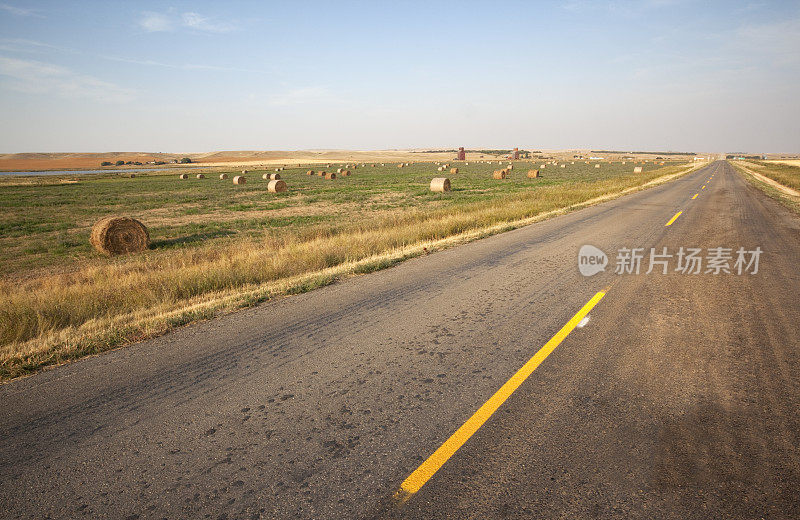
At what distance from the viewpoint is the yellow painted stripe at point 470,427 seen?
2684 mm

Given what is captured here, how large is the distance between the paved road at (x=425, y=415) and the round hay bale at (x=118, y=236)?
9667mm

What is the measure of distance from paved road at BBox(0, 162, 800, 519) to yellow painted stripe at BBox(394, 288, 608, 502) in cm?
6

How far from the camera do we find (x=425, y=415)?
344 cm

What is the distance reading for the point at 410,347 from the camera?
15.8 ft

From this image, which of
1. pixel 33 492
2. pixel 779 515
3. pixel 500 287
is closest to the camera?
pixel 779 515

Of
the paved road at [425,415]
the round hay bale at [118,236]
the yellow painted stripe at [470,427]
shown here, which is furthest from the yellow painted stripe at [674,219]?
the round hay bale at [118,236]

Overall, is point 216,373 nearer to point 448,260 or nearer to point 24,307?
point 24,307

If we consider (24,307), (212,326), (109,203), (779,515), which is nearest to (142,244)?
(24,307)

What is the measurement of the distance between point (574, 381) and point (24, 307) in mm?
7583

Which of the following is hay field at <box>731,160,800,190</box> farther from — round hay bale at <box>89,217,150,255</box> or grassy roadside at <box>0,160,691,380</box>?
round hay bale at <box>89,217,150,255</box>

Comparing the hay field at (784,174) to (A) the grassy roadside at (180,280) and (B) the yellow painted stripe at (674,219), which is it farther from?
(A) the grassy roadside at (180,280)

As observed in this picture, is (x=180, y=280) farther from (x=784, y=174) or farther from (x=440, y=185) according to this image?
(x=784, y=174)

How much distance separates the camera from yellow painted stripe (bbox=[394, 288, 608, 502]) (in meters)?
2.68

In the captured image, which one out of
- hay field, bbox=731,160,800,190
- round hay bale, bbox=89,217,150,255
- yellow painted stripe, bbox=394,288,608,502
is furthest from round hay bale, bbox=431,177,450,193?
yellow painted stripe, bbox=394,288,608,502
